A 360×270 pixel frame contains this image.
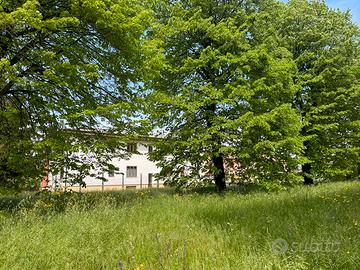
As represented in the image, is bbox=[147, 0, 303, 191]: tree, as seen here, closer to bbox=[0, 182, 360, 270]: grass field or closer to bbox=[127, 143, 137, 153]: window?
bbox=[127, 143, 137, 153]: window

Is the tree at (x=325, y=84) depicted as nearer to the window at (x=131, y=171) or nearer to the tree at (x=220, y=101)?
the tree at (x=220, y=101)

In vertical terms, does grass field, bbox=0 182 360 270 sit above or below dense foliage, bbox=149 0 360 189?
below

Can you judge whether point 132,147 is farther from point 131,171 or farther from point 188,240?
point 131,171

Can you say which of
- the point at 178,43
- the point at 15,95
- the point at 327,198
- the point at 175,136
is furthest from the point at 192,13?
the point at 327,198

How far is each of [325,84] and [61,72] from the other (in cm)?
1906

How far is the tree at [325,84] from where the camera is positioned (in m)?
20.7

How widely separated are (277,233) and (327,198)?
4711mm

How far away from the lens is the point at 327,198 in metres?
9.59

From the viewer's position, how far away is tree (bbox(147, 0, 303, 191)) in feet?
45.1

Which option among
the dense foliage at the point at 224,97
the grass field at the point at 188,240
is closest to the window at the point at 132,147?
the dense foliage at the point at 224,97

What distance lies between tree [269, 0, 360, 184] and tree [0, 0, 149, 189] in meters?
13.9

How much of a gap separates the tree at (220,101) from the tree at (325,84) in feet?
18.5

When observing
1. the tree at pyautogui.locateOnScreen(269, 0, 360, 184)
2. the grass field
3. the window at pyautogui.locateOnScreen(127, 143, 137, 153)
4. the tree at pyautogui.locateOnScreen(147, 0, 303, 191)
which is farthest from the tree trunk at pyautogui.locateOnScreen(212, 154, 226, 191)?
the tree at pyautogui.locateOnScreen(269, 0, 360, 184)

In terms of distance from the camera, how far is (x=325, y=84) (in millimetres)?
21703
